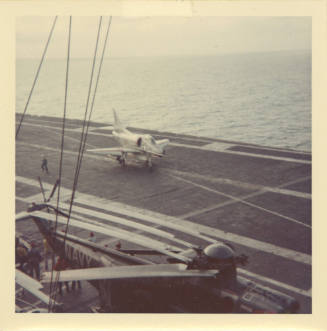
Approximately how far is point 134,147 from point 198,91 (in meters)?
3.95

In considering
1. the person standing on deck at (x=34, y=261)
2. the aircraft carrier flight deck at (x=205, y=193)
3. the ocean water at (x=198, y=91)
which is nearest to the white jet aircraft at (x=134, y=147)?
the aircraft carrier flight deck at (x=205, y=193)

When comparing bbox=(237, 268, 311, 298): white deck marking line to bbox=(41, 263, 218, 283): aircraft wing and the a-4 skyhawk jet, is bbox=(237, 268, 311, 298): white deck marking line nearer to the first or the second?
the a-4 skyhawk jet

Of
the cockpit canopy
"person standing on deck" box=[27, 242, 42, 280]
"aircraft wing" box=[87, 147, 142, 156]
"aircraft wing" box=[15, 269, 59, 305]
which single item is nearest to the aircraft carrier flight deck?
"aircraft wing" box=[87, 147, 142, 156]

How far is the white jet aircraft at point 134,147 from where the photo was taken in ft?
70.0

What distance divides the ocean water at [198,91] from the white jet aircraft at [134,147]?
679 mm

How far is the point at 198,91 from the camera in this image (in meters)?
21.4

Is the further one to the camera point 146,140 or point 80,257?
point 146,140

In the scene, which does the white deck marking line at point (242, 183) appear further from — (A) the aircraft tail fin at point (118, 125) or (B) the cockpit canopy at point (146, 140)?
(A) the aircraft tail fin at point (118, 125)

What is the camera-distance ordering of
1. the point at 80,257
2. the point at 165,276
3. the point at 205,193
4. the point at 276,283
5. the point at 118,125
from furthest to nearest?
Answer: 1. the point at 118,125
2. the point at 205,193
3. the point at 276,283
4. the point at 80,257
5. the point at 165,276

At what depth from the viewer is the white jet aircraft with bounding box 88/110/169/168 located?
21.3 meters

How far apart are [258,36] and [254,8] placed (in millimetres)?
2171

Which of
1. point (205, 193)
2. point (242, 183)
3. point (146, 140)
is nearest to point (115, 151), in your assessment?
point (146, 140)

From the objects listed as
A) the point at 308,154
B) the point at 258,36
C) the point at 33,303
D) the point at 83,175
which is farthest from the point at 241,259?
the point at 83,175

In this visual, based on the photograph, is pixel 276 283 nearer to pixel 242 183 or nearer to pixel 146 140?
pixel 242 183
